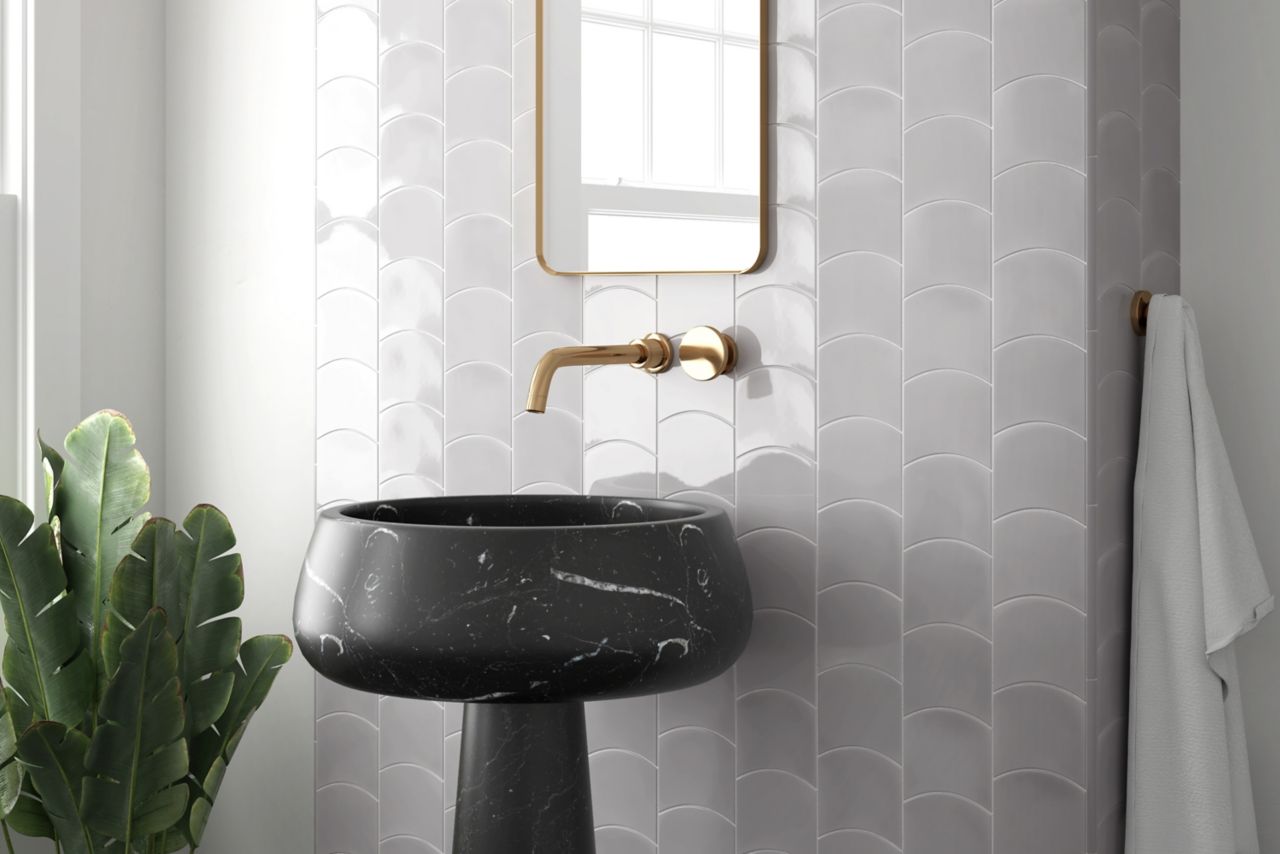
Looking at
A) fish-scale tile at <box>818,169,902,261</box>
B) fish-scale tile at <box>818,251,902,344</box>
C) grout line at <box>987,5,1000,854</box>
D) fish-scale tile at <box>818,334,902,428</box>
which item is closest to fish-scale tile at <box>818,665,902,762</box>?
grout line at <box>987,5,1000,854</box>

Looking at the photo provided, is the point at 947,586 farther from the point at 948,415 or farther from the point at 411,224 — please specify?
the point at 411,224

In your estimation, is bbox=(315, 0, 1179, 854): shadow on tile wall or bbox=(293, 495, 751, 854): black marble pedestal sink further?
bbox=(315, 0, 1179, 854): shadow on tile wall

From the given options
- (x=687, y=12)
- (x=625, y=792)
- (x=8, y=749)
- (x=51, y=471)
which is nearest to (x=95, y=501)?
(x=51, y=471)

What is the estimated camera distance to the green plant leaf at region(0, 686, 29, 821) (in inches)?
69.0

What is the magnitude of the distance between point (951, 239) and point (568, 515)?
2.04 feet

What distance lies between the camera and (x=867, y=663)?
5.27 ft

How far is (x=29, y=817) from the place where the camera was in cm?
180

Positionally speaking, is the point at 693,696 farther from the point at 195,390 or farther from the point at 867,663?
the point at 195,390

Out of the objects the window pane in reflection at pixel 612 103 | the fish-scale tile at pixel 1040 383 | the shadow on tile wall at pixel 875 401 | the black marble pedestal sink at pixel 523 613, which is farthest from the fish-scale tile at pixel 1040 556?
the window pane in reflection at pixel 612 103

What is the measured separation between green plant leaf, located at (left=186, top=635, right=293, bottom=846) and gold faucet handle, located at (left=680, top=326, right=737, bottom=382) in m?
0.73

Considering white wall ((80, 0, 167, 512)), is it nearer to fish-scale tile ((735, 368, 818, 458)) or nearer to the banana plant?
the banana plant

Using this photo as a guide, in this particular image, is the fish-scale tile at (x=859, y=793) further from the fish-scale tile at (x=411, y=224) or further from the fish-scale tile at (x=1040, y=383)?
the fish-scale tile at (x=411, y=224)

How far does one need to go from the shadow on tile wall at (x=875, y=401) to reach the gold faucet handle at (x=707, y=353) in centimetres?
3

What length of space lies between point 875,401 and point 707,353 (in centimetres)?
23
